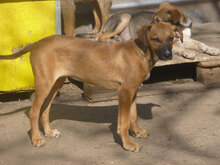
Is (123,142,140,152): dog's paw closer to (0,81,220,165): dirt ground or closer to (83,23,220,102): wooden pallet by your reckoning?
(0,81,220,165): dirt ground

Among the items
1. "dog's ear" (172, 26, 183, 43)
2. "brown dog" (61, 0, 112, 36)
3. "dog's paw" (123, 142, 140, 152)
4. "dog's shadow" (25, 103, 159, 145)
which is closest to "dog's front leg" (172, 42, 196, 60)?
"dog's shadow" (25, 103, 159, 145)

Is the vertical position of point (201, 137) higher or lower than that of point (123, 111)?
lower

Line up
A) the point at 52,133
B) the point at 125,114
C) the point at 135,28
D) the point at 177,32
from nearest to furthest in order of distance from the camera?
1. the point at 125,114
2. the point at 177,32
3. the point at 52,133
4. the point at 135,28

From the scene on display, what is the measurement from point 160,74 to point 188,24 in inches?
40.2

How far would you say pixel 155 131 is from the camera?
17.7 feet

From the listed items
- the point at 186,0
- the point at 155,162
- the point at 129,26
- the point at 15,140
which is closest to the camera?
the point at 155,162

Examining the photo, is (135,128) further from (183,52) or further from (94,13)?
(94,13)

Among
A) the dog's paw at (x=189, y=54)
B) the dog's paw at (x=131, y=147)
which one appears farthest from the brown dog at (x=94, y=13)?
the dog's paw at (x=131, y=147)

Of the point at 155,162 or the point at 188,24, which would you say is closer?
A: the point at 155,162

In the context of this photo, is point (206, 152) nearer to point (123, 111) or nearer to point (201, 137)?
point (201, 137)

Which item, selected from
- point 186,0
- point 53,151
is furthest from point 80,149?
point 186,0

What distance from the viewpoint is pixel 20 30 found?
613cm

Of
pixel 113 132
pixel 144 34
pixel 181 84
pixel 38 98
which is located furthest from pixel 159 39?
pixel 181 84

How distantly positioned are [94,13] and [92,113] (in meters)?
2.65
